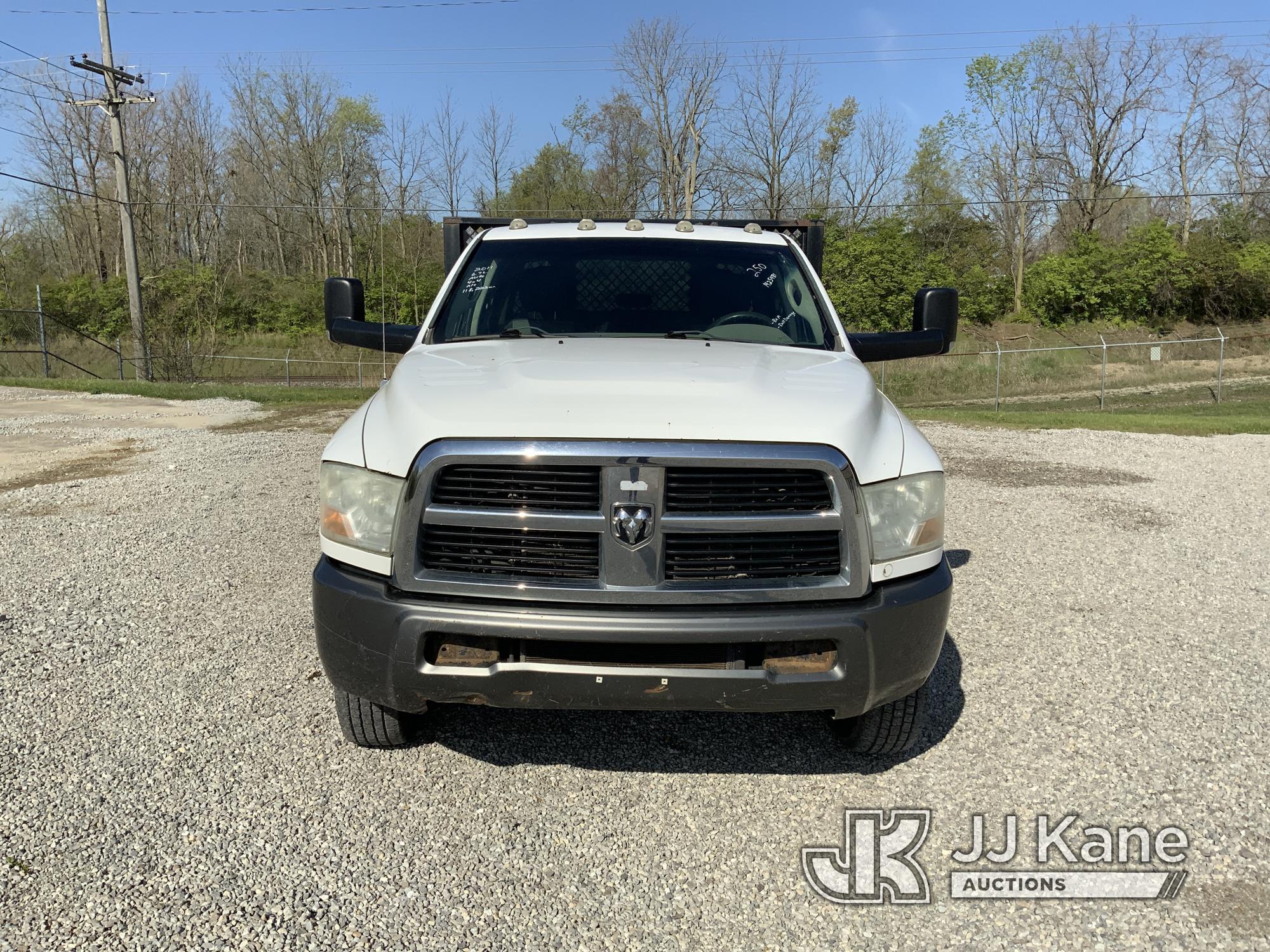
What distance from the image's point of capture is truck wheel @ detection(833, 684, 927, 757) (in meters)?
3.19

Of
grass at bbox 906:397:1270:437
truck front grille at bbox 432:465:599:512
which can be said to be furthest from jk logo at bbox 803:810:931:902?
grass at bbox 906:397:1270:437

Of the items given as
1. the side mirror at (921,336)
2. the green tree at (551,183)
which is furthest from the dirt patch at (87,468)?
the green tree at (551,183)

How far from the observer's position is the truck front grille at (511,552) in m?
2.71

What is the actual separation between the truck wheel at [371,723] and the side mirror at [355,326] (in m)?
1.64

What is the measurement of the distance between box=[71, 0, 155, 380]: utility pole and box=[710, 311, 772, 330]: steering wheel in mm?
24098

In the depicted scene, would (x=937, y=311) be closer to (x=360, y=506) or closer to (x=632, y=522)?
(x=632, y=522)

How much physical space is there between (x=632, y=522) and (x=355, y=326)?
2.27m

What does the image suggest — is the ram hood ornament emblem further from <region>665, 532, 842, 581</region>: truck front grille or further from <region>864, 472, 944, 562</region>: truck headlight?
<region>864, 472, 944, 562</region>: truck headlight

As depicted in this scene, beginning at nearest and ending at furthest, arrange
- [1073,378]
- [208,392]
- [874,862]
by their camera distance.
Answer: [874,862] < [208,392] < [1073,378]

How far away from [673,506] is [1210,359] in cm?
3569

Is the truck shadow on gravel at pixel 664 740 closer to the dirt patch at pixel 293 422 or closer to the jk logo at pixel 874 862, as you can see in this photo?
the jk logo at pixel 874 862

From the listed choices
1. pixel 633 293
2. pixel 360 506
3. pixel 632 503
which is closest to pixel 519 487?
pixel 632 503

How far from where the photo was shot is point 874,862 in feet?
9.23

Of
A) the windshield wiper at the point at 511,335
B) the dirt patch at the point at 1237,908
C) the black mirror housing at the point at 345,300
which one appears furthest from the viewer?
the black mirror housing at the point at 345,300
